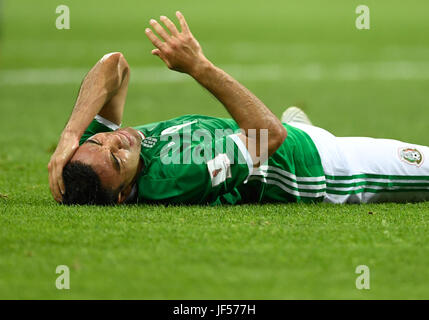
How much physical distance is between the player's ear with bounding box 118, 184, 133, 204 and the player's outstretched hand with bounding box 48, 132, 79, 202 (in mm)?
355

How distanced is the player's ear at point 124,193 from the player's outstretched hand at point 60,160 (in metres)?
0.36

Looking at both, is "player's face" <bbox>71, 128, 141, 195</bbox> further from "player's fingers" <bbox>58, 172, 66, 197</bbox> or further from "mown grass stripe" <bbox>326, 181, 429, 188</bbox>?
"mown grass stripe" <bbox>326, 181, 429, 188</bbox>

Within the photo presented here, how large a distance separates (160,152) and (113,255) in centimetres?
125

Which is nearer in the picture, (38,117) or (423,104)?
(38,117)

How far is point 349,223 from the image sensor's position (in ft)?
16.2

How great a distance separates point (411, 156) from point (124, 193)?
6.40 feet

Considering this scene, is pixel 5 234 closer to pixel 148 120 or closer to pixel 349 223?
pixel 349 223

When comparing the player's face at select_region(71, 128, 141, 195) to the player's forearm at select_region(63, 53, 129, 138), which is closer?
the player's face at select_region(71, 128, 141, 195)

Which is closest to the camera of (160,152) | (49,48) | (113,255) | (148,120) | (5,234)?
(113,255)

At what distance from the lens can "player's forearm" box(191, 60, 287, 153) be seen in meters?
5.14

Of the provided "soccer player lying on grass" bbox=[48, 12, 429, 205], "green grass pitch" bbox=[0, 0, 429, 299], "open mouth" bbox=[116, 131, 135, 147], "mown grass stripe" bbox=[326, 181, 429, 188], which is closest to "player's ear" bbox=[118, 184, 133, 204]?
"soccer player lying on grass" bbox=[48, 12, 429, 205]

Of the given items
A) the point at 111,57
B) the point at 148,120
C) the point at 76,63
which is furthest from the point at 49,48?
the point at 111,57

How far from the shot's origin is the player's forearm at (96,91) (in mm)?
5418
